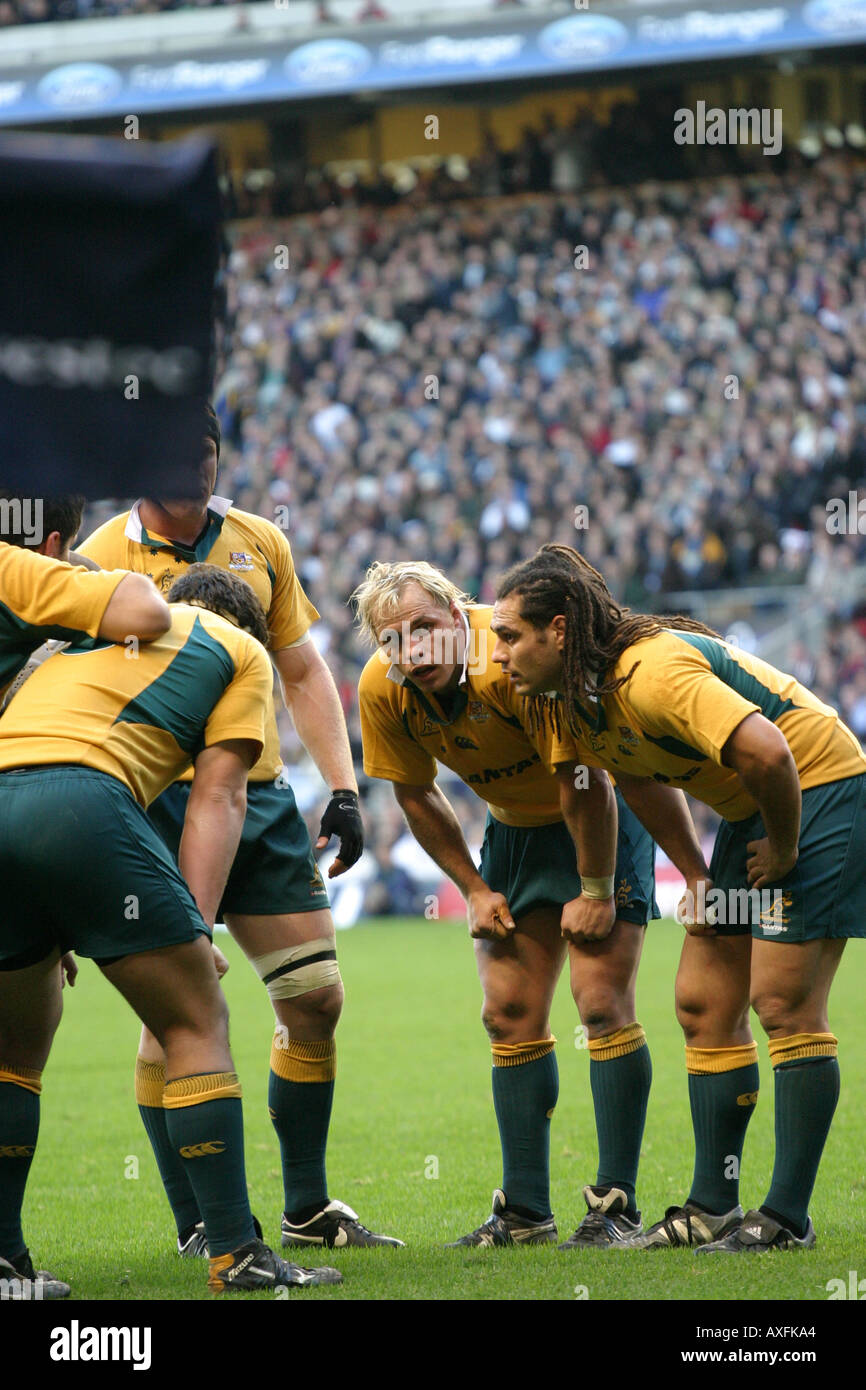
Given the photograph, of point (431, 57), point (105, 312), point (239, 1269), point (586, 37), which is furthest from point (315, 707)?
point (431, 57)

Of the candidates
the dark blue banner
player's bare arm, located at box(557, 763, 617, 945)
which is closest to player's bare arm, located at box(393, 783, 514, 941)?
player's bare arm, located at box(557, 763, 617, 945)

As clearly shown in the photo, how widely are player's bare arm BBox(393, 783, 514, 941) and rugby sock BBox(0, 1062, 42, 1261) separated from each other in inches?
57.7

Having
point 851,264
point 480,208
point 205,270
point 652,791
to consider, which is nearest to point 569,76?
point 480,208

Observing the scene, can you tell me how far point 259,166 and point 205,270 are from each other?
28.4 metres

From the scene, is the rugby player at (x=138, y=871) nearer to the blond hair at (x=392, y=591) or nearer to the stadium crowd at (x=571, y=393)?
the blond hair at (x=392, y=591)

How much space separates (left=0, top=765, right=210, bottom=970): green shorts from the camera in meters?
3.66

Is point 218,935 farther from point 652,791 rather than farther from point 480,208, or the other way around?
point 480,208

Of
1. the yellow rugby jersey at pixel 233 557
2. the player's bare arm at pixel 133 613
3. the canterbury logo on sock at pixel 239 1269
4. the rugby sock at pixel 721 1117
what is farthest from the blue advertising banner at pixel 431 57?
the canterbury logo on sock at pixel 239 1269

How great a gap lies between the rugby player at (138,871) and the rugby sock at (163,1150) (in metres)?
0.69

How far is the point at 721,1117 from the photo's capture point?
4.67 metres

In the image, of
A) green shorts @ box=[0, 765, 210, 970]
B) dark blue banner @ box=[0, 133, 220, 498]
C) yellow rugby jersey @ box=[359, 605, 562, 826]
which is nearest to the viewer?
dark blue banner @ box=[0, 133, 220, 498]

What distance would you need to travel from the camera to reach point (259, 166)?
2906cm

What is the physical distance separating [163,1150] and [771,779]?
2224mm

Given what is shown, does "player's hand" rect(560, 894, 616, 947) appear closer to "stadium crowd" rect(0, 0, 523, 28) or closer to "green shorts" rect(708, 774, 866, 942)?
"green shorts" rect(708, 774, 866, 942)
